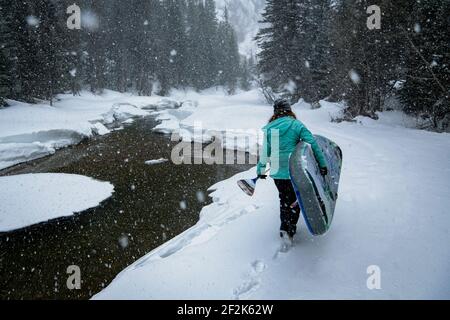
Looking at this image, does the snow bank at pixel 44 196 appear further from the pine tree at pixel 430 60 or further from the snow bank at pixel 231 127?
the pine tree at pixel 430 60

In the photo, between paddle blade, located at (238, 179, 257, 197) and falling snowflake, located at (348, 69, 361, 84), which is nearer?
paddle blade, located at (238, 179, 257, 197)

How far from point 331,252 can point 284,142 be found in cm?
149

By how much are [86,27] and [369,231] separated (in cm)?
4520

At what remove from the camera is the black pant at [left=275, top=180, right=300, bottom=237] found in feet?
12.7

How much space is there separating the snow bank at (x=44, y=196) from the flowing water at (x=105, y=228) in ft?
1.13

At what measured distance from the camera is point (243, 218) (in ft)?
17.8

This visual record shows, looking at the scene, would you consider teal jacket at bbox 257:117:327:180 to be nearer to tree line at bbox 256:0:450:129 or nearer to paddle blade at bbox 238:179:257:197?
paddle blade at bbox 238:179:257:197

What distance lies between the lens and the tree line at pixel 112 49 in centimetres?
2470

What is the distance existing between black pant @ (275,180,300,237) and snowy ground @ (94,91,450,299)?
0.27 meters

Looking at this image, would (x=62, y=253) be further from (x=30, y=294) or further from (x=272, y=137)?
(x=272, y=137)

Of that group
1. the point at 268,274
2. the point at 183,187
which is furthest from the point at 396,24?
the point at 268,274
